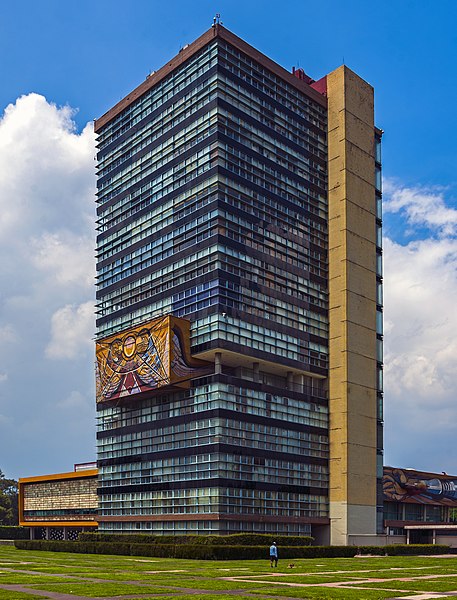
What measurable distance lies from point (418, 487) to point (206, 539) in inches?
2068

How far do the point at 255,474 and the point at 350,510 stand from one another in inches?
670

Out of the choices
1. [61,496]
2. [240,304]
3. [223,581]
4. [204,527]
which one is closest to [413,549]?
[204,527]

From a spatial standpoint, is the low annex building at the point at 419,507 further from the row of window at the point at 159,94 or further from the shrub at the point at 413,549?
the row of window at the point at 159,94

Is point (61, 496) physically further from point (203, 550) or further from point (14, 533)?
point (203, 550)

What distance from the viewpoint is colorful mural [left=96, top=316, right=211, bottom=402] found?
10325 cm

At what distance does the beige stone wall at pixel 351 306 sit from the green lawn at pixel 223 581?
41748 mm

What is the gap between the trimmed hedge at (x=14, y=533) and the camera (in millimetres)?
146750

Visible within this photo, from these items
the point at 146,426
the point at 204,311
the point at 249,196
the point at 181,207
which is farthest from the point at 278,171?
the point at 146,426

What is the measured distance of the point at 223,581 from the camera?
50.6 meters

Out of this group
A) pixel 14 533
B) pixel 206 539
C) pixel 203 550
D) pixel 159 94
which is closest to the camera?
pixel 203 550

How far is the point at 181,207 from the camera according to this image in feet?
367

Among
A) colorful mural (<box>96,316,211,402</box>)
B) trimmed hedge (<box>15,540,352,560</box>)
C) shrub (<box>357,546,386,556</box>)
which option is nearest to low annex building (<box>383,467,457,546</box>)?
shrub (<box>357,546,386,556</box>)

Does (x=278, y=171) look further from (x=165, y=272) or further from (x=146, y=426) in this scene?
(x=146, y=426)

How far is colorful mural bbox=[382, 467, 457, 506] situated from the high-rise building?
677 centimetres
